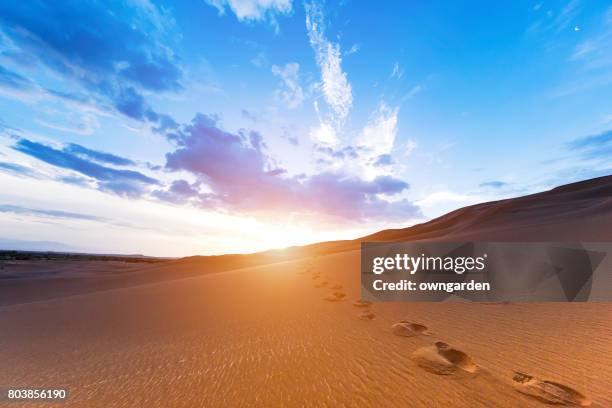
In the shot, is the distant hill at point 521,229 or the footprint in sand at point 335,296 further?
the distant hill at point 521,229

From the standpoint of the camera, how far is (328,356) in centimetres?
270

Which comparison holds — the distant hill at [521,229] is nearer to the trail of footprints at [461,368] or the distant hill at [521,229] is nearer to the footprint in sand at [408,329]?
the footprint in sand at [408,329]

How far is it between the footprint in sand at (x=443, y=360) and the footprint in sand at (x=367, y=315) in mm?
Answer: 1375

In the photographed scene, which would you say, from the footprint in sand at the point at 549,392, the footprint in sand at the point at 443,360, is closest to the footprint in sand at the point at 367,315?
the footprint in sand at the point at 443,360

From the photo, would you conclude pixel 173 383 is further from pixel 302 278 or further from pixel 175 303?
pixel 302 278

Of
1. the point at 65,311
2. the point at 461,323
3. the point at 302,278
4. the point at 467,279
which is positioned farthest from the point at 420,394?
the point at 65,311

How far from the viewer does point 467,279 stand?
204 inches

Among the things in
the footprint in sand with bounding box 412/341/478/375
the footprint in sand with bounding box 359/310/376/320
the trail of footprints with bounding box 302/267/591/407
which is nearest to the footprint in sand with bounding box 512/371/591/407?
the trail of footprints with bounding box 302/267/591/407

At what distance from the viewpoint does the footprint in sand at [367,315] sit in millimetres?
3996

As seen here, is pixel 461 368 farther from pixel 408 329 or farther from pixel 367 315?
pixel 367 315

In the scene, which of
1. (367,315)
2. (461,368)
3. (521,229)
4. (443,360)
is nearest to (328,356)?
(443,360)

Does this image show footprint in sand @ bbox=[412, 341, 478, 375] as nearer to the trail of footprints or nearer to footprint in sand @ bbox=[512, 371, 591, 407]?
the trail of footprints

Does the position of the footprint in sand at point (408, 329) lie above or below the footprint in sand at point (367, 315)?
above

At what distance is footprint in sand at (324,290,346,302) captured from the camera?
17.8ft
